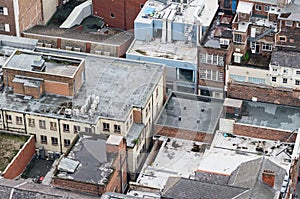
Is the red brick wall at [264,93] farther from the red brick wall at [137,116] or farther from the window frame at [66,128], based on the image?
the window frame at [66,128]

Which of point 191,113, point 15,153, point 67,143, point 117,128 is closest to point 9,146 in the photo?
point 15,153

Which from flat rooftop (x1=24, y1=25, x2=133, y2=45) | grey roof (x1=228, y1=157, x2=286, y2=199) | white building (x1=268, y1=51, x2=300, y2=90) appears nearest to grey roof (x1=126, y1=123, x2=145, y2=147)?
grey roof (x1=228, y1=157, x2=286, y2=199)

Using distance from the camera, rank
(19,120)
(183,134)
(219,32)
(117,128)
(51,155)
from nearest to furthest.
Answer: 1. (117,128)
2. (19,120)
3. (51,155)
4. (183,134)
5. (219,32)

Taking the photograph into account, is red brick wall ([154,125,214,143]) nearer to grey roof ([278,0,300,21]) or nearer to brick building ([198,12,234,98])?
brick building ([198,12,234,98])

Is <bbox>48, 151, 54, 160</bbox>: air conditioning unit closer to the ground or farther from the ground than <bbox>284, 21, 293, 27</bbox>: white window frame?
closer to the ground

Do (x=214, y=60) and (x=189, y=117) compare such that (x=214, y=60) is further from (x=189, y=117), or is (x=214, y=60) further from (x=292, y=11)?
(x=292, y=11)

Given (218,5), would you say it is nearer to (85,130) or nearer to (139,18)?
(139,18)
